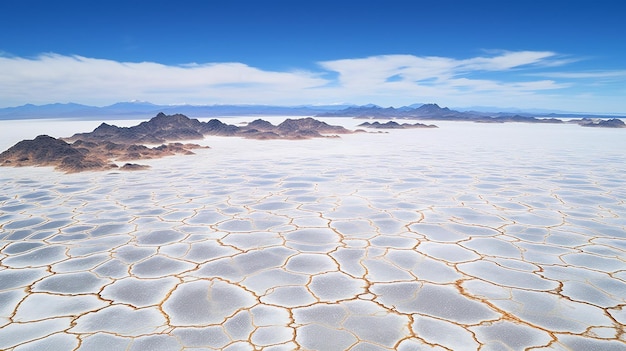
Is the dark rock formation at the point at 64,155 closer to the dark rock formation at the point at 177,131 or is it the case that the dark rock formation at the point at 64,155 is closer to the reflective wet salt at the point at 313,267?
the reflective wet salt at the point at 313,267

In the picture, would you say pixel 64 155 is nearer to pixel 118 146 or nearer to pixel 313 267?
pixel 118 146

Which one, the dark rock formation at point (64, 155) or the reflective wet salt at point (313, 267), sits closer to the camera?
the reflective wet salt at point (313, 267)

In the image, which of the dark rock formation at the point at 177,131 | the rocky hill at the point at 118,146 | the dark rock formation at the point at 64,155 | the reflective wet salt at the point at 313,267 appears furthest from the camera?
the dark rock formation at the point at 177,131

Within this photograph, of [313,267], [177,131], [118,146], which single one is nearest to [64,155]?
[118,146]

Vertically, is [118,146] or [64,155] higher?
[64,155]

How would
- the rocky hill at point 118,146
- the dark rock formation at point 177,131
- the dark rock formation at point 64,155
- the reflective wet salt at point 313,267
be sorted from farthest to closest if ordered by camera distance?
the dark rock formation at point 177,131
the rocky hill at point 118,146
the dark rock formation at point 64,155
the reflective wet salt at point 313,267

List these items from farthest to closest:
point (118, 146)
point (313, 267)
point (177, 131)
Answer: point (177, 131) → point (118, 146) → point (313, 267)

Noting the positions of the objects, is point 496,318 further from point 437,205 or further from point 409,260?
point 437,205

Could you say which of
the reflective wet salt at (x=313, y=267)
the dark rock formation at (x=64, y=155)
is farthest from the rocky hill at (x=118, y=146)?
the reflective wet salt at (x=313, y=267)

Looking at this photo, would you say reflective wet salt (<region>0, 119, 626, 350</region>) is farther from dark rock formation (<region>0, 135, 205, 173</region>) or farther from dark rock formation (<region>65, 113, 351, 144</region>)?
dark rock formation (<region>65, 113, 351, 144</region>)
